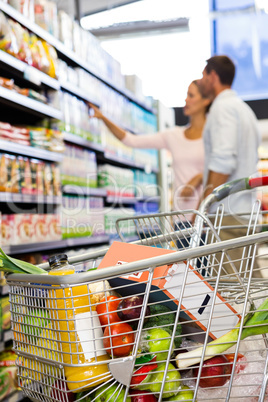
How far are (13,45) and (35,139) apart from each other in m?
0.64

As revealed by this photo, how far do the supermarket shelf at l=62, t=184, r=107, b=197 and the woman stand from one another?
0.66m

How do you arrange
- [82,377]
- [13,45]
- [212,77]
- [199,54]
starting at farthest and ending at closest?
[199,54]
[212,77]
[13,45]
[82,377]

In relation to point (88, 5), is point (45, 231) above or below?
below

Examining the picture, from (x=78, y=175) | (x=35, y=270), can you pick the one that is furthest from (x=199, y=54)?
(x=35, y=270)

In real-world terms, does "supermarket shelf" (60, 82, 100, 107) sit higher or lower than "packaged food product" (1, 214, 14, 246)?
higher

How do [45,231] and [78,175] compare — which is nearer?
[45,231]

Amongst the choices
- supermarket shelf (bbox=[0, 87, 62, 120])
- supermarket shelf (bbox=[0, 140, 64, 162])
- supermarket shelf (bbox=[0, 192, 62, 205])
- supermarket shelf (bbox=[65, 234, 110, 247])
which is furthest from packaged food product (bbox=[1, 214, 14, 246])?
supermarket shelf (bbox=[65, 234, 110, 247])

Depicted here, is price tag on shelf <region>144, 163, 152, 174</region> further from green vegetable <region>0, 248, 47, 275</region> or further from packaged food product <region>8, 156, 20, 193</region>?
green vegetable <region>0, 248, 47, 275</region>

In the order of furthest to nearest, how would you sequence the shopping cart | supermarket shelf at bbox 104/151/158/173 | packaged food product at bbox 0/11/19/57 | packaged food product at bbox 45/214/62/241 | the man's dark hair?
supermarket shelf at bbox 104/151/158/173, packaged food product at bbox 45/214/62/241, the man's dark hair, packaged food product at bbox 0/11/19/57, the shopping cart

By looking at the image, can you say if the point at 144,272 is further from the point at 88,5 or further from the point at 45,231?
the point at 88,5

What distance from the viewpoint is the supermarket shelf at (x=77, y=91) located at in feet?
12.0

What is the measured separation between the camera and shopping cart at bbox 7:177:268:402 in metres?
Result: 0.77

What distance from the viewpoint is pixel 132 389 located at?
834 millimetres

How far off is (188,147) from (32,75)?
1933mm
